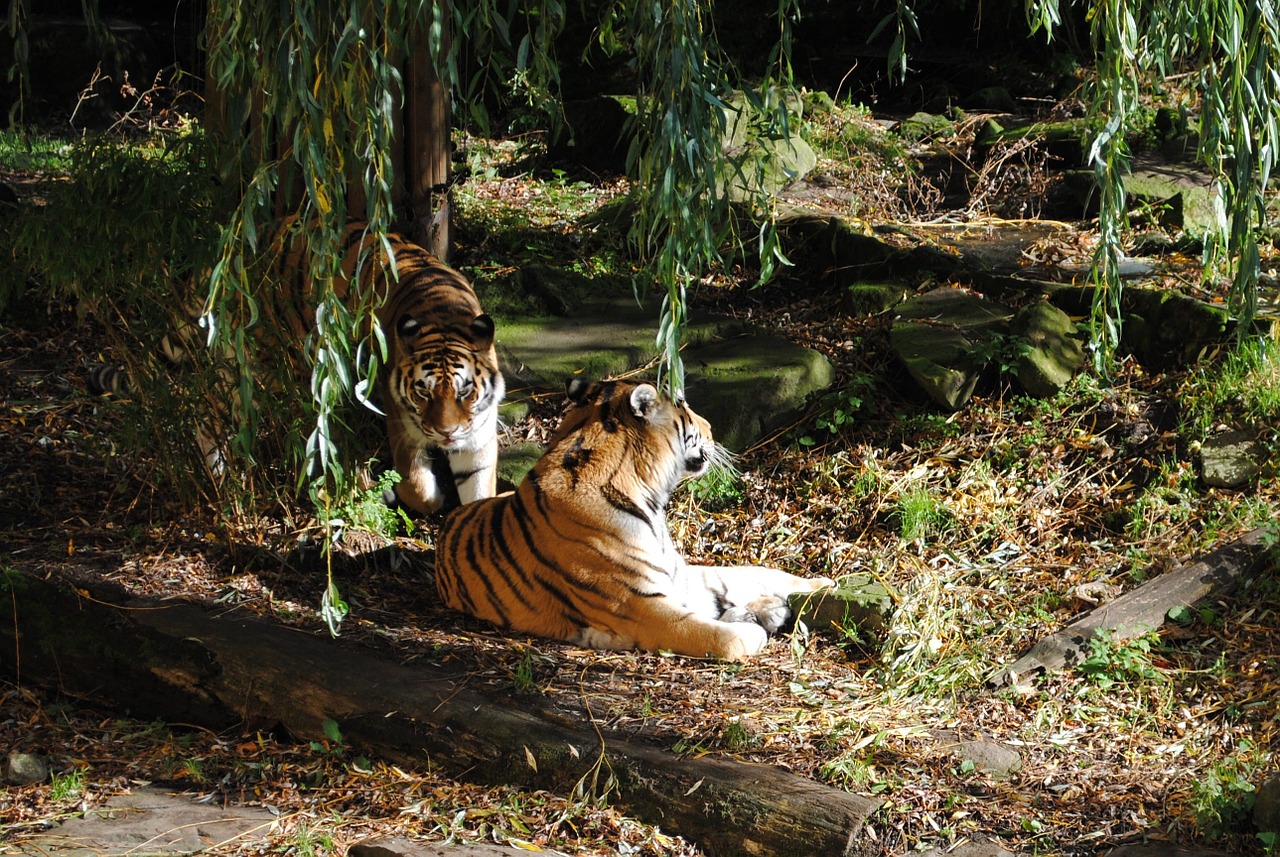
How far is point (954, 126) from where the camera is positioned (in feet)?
31.4

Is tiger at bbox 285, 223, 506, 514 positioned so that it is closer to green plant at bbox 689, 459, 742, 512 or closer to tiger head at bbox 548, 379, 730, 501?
tiger head at bbox 548, 379, 730, 501

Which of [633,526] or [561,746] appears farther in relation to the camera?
[633,526]

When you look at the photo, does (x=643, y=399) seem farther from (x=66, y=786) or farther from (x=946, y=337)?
(x=66, y=786)

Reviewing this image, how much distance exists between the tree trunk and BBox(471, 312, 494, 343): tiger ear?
2.60ft

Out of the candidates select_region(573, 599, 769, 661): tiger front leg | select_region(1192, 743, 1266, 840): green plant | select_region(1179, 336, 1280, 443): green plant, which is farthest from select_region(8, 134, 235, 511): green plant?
select_region(1179, 336, 1280, 443): green plant

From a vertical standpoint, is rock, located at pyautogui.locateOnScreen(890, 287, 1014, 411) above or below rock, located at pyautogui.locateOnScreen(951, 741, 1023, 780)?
above

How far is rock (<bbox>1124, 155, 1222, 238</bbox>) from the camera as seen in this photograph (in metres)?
7.13

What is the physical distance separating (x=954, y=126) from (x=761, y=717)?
22.3 feet

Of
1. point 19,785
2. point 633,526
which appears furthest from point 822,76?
point 19,785

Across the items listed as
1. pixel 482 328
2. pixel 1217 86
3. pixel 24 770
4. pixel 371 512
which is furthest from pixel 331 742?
pixel 1217 86

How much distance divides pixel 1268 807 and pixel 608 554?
226 centimetres

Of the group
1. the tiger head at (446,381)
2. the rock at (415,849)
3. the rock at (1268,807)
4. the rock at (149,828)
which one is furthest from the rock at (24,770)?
the rock at (1268,807)

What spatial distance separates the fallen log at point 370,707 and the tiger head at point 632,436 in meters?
1.01

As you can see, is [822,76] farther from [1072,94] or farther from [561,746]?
[561,746]
